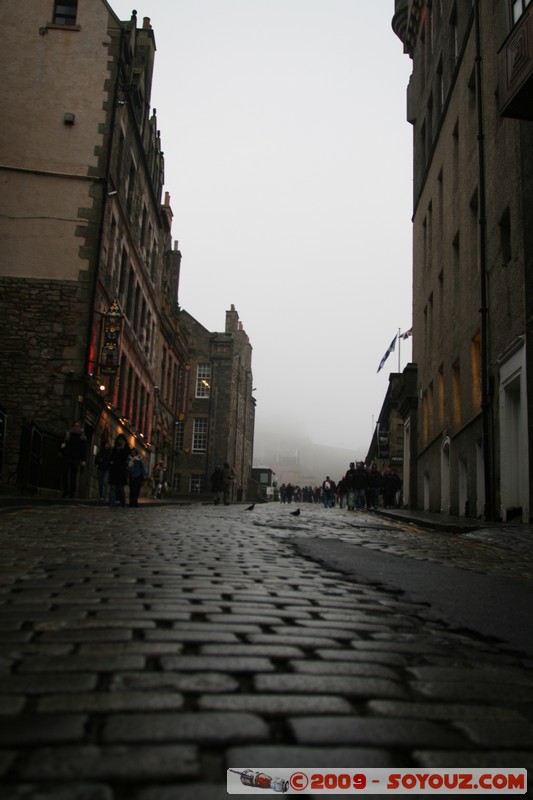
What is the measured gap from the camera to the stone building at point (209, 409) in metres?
59.2

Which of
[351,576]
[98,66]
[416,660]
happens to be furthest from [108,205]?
[416,660]

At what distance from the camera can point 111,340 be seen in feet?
84.1

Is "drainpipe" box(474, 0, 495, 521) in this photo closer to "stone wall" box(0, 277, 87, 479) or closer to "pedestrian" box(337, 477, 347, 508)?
"stone wall" box(0, 277, 87, 479)

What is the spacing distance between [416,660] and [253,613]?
1119 mm

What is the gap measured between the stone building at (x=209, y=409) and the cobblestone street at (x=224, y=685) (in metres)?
51.8

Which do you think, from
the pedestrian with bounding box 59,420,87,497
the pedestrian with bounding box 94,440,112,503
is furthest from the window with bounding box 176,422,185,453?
the pedestrian with bounding box 59,420,87,497

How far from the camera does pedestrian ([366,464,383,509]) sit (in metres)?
29.1

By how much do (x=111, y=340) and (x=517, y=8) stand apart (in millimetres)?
15316

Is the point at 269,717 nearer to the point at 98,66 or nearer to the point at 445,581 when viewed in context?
the point at 445,581

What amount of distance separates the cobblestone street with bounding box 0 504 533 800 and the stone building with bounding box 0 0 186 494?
1725 centimetres

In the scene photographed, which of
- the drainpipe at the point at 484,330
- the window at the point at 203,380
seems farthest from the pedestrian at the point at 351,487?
the window at the point at 203,380

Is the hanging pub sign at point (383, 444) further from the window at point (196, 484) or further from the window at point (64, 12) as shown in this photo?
the window at point (64, 12)

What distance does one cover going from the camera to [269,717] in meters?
2.12

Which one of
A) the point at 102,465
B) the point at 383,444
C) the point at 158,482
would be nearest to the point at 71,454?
the point at 102,465
